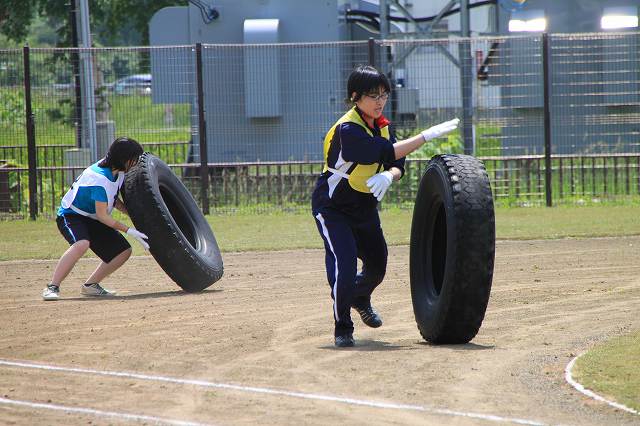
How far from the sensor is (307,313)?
9.31 m

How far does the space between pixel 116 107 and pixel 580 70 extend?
7.35m

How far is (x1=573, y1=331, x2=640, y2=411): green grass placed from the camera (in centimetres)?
609

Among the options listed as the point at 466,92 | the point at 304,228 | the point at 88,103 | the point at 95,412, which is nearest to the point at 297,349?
the point at 95,412

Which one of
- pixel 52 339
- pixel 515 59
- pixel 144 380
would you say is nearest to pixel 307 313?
pixel 52 339

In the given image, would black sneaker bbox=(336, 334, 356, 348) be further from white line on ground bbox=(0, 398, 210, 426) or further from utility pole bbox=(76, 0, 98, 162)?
utility pole bbox=(76, 0, 98, 162)

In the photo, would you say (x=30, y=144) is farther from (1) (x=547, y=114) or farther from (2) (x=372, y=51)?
(1) (x=547, y=114)

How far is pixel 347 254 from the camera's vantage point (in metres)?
7.81

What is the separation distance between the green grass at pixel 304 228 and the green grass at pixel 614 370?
708 cm

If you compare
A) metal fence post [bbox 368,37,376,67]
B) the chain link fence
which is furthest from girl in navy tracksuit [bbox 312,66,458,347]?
the chain link fence

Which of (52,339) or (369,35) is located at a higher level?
(369,35)

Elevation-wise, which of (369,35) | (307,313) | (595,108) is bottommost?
(307,313)

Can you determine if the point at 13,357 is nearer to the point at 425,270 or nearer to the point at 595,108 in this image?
the point at 425,270

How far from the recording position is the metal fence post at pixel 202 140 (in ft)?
59.8

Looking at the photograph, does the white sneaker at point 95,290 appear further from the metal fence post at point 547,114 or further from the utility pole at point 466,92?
the metal fence post at point 547,114
